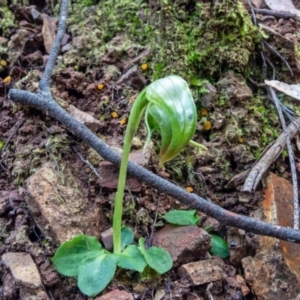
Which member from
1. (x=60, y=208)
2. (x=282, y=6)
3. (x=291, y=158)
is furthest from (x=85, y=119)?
(x=282, y=6)

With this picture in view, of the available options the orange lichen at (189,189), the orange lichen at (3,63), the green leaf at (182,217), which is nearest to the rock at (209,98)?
the orange lichen at (189,189)

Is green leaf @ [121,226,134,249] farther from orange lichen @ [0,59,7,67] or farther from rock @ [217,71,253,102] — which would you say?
orange lichen @ [0,59,7,67]

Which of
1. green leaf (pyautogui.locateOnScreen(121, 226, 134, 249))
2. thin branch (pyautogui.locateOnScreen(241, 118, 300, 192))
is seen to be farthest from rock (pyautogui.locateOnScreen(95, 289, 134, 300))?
thin branch (pyautogui.locateOnScreen(241, 118, 300, 192))

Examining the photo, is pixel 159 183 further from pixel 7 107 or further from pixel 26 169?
pixel 7 107

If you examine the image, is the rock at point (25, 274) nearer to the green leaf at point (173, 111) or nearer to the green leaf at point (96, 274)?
the green leaf at point (96, 274)

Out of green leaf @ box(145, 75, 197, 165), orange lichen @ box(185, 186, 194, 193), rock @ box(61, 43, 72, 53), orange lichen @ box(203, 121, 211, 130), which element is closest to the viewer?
green leaf @ box(145, 75, 197, 165)

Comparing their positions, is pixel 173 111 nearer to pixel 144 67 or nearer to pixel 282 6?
pixel 144 67
